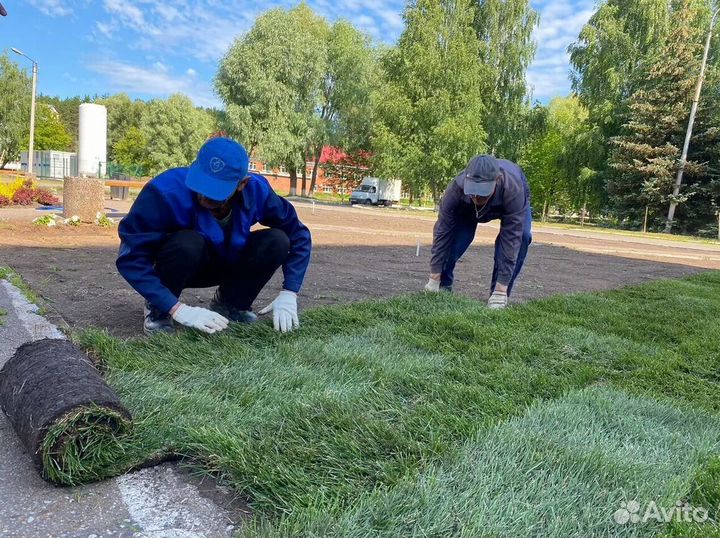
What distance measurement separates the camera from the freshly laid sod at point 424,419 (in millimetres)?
1546

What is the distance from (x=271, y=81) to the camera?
31.0 metres

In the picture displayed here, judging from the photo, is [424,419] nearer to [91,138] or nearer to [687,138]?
[91,138]

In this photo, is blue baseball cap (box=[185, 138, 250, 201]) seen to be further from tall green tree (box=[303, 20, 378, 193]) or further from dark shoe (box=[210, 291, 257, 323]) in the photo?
tall green tree (box=[303, 20, 378, 193])

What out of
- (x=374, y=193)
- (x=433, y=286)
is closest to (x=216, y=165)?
(x=433, y=286)

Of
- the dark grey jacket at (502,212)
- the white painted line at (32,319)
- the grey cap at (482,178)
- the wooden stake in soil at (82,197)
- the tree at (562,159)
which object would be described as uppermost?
the tree at (562,159)

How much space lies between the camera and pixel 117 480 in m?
1.67

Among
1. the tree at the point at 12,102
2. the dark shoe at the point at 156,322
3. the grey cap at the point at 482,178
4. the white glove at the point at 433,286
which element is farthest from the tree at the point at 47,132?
the grey cap at the point at 482,178

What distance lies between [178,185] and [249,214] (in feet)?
1.44

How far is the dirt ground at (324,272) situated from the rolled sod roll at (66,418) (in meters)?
1.27

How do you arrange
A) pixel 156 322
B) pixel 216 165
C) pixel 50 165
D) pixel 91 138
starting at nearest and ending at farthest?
pixel 216 165 → pixel 156 322 → pixel 91 138 → pixel 50 165

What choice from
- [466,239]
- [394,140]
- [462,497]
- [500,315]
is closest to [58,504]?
[462,497]

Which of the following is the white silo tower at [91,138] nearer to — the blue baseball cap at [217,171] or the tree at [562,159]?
the blue baseball cap at [217,171]

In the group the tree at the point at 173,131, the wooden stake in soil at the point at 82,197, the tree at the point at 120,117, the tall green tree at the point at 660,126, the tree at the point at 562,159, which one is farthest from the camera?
the tree at the point at 120,117

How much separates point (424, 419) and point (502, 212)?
9.28ft
